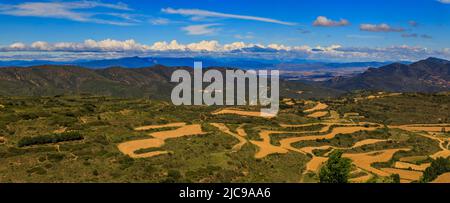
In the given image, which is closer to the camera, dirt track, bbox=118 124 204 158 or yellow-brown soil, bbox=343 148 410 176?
dirt track, bbox=118 124 204 158

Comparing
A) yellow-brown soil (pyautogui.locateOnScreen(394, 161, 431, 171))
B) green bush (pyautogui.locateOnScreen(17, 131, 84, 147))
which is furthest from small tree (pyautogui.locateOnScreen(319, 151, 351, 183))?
green bush (pyautogui.locateOnScreen(17, 131, 84, 147))

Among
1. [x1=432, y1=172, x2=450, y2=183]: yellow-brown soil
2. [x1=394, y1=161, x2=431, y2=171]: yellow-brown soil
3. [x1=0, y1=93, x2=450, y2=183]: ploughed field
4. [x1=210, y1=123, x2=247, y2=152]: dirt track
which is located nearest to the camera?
[x1=0, y1=93, x2=450, y2=183]: ploughed field

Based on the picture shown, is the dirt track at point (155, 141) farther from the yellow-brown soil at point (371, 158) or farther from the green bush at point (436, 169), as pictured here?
the green bush at point (436, 169)

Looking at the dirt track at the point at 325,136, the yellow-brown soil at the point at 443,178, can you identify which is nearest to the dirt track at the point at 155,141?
the dirt track at the point at 325,136

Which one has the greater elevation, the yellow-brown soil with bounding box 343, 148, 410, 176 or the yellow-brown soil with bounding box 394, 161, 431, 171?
the yellow-brown soil with bounding box 343, 148, 410, 176

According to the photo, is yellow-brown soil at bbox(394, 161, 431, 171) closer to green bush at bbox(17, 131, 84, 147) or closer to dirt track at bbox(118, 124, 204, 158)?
dirt track at bbox(118, 124, 204, 158)

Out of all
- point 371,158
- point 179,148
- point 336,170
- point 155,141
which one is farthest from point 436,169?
point 155,141
